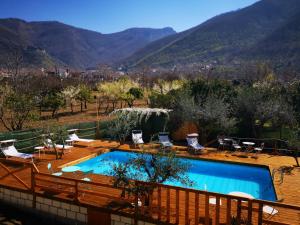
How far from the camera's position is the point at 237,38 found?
95812 millimetres

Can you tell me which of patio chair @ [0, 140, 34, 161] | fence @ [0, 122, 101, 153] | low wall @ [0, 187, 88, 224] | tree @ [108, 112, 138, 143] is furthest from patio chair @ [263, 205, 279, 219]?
fence @ [0, 122, 101, 153]

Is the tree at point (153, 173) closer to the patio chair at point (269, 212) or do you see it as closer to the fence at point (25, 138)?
the patio chair at point (269, 212)

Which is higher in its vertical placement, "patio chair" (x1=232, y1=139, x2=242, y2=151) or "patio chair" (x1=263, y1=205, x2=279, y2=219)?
"patio chair" (x1=232, y1=139, x2=242, y2=151)

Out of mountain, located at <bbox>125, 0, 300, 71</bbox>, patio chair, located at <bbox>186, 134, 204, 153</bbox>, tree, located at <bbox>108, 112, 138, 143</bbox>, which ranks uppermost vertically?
mountain, located at <bbox>125, 0, 300, 71</bbox>

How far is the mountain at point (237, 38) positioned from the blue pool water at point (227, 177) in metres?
65.6

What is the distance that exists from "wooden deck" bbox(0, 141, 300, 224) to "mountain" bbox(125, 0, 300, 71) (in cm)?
6519

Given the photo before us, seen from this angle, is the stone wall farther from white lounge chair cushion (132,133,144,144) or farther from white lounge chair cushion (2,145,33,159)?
white lounge chair cushion (132,133,144,144)

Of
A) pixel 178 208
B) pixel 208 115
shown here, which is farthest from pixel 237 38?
pixel 178 208

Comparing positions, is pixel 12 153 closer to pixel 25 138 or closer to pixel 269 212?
pixel 25 138

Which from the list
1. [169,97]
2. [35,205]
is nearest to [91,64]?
[169,97]

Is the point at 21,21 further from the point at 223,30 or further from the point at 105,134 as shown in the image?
the point at 105,134

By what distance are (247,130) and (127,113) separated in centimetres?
676

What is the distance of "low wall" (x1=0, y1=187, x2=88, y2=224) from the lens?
825cm

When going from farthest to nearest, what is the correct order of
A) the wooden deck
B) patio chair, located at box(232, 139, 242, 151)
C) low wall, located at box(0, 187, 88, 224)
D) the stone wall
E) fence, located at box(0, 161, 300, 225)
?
patio chair, located at box(232, 139, 242, 151)
low wall, located at box(0, 187, 88, 224)
the stone wall
the wooden deck
fence, located at box(0, 161, 300, 225)
